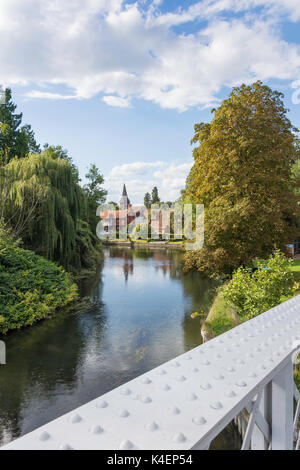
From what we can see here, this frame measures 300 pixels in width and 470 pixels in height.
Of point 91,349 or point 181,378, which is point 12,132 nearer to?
point 91,349

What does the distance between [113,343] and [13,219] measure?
25.7 ft

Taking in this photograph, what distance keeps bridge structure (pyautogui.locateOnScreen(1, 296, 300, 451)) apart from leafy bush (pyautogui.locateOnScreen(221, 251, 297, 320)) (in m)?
6.36

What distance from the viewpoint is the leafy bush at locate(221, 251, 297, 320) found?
312 inches

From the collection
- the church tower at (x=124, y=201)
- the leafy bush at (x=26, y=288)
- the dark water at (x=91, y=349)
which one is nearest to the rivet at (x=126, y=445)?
the dark water at (x=91, y=349)

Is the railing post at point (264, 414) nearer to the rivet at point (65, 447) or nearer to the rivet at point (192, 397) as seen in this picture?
the rivet at point (192, 397)

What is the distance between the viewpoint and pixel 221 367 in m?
1.58

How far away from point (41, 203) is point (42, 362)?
837 centimetres

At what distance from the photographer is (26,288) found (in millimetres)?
11961

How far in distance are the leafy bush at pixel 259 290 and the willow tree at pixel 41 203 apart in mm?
9467

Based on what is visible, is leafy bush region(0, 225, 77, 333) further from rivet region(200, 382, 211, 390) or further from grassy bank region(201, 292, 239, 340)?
rivet region(200, 382, 211, 390)

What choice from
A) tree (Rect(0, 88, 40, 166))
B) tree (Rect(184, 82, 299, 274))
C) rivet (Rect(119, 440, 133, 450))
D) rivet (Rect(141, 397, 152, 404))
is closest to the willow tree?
tree (Rect(184, 82, 299, 274))

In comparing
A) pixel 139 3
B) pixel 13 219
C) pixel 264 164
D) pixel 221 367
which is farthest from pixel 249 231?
pixel 221 367

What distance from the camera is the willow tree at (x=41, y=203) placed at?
1427cm
